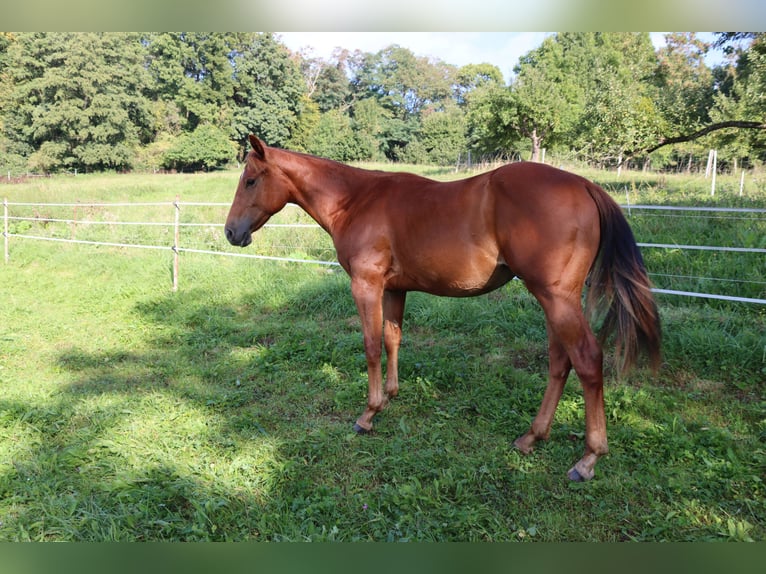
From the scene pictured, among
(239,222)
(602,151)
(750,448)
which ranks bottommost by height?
(750,448)

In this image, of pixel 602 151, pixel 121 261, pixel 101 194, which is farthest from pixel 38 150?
pixel 602 151

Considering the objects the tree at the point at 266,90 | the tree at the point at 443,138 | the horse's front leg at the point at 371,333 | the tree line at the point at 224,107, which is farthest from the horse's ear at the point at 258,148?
the tree at the point at 266,90

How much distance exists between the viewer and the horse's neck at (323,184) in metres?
3.59

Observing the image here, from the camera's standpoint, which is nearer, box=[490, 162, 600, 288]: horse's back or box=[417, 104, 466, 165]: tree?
box=[490, 162, 600, 288]: horse's back

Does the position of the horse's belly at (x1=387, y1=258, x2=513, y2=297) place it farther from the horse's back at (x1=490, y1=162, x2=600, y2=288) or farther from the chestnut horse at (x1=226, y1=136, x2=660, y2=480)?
the horse's back at (x1=490, y1=162, x2=600, y2=288)

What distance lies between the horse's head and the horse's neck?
0.11 metres

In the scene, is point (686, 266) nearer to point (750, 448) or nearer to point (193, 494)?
point (750, 448)

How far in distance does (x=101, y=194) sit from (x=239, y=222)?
60.2ft

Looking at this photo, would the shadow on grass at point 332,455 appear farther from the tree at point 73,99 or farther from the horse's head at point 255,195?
the tree at point 73,99

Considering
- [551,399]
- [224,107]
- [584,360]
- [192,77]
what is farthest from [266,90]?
[584,360]

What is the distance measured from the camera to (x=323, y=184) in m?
3.61

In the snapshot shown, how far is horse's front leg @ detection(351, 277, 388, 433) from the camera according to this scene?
10.9ft

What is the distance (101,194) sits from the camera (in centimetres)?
1855

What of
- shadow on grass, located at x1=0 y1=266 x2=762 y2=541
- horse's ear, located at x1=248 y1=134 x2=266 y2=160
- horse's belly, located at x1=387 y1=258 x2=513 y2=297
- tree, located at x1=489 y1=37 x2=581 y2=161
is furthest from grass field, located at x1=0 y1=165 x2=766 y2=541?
tree, located at x1=489 y1=37 x2=581 y2=161
